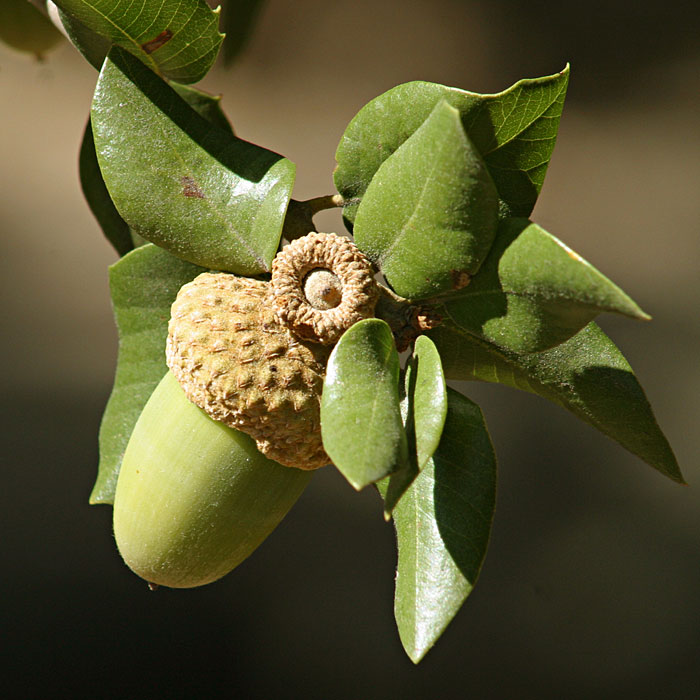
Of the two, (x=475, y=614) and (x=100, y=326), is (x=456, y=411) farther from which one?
(x=100, y=326)

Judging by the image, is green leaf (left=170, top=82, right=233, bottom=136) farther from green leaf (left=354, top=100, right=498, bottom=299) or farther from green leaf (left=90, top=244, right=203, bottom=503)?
green leaf (left=354, top=100, right=498, bottom=299)

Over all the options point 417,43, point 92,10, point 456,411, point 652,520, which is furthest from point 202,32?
point 652,520

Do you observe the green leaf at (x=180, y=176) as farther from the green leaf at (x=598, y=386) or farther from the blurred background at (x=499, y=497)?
the blurred background at (x=499, y=497)

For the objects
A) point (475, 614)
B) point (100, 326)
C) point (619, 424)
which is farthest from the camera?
point (100, 326)

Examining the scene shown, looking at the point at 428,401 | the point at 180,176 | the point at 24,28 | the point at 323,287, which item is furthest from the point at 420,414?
the point at 24,28

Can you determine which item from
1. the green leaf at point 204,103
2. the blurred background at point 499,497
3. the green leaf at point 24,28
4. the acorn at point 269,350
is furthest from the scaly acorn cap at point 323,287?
the blurred background at point 499,497
